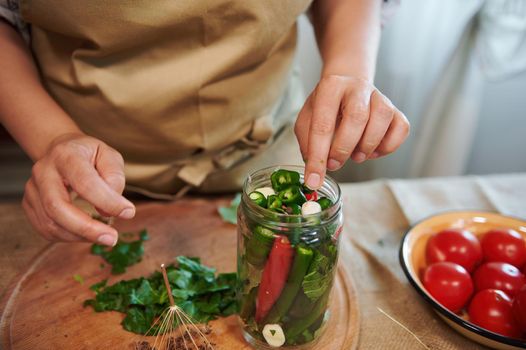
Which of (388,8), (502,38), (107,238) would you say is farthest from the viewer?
(502,38)

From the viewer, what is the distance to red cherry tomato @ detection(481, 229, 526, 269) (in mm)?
841

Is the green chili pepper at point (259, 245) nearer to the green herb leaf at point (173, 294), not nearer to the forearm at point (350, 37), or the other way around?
the green herb leaf at point (173, 294)

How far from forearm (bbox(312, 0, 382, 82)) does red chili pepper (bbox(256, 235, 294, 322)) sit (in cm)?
33

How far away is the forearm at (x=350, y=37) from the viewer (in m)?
0.80

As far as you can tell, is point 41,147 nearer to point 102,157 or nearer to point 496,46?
point 102,157

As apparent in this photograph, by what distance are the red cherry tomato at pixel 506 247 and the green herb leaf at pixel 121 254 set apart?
2.13 ft

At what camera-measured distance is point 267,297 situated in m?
0.66

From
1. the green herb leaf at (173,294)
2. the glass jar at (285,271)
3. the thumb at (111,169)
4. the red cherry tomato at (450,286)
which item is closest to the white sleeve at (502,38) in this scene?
the red cherry tomato at (450,286)

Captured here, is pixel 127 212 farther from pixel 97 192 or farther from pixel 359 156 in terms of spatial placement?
pixel 359 156

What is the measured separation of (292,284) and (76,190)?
32 cm

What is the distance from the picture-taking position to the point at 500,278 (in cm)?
79

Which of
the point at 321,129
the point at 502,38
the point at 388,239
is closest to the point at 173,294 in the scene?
the point at 321,129

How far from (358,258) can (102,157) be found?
52 cm

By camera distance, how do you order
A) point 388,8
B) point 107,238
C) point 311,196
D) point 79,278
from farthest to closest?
point 388,8 < point 79,278 < point 311,196 < point 107,238
